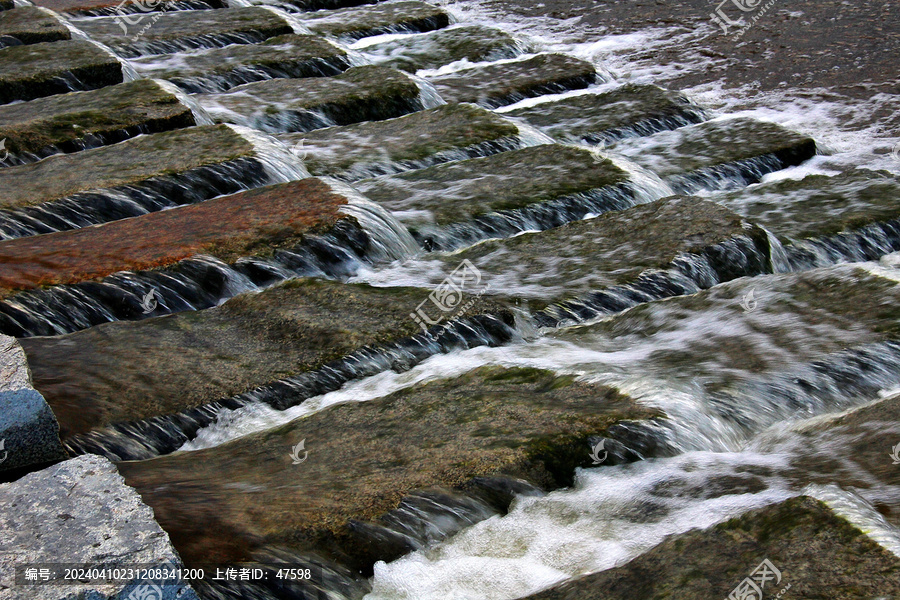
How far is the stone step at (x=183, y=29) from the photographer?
8.09m

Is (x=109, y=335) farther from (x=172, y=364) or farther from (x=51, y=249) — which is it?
(x=51, y=249)

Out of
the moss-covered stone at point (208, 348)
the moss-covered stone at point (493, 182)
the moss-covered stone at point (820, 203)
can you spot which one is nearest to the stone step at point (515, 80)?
the moss-covered stone at point (493, 182)

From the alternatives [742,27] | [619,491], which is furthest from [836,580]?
[742,27]

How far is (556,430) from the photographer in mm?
3016

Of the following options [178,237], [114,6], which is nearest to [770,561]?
[178,237]

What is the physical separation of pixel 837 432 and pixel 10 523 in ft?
8.87

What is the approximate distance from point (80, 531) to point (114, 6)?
28.4 ft

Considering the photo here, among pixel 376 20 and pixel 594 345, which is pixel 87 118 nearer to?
pixel 594 345

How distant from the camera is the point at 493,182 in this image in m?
5.47

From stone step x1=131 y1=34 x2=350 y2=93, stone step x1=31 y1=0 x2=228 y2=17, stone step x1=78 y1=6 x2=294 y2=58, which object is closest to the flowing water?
stone step x1=131 y1=34 x2=350 y2=93

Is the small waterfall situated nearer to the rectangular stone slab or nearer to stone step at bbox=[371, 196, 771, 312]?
the rectangular stone slab

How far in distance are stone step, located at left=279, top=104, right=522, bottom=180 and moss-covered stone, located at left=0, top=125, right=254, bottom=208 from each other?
22.2 inches

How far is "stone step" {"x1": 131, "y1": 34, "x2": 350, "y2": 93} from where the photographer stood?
24.1ft

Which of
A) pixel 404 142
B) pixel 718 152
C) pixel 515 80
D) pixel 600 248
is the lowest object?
pixel 404 142
